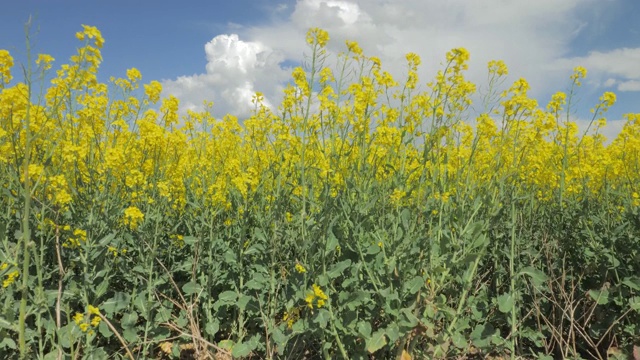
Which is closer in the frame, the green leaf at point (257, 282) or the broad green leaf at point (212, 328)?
the green leaf at point (257, 282)

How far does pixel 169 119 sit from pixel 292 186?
1541 millimetres

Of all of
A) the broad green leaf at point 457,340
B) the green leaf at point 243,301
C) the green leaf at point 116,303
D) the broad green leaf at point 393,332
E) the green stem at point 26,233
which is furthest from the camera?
the green leaf at point 243,301

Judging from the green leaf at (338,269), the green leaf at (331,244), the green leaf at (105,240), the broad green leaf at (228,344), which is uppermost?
the green leaf at (331,244)

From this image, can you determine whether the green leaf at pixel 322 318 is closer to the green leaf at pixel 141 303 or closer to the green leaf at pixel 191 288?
the green leaf at pixel 191 288

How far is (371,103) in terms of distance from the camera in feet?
9.12

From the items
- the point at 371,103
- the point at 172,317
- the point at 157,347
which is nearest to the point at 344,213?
the point at 371,103

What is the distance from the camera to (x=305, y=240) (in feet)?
7.68

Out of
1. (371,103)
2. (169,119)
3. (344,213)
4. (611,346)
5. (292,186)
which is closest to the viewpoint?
(344,213)

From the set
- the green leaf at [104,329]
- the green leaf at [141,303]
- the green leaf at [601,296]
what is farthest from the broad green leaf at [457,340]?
the green leaf at [104,329]

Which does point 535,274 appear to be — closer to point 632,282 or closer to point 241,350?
point 632,282

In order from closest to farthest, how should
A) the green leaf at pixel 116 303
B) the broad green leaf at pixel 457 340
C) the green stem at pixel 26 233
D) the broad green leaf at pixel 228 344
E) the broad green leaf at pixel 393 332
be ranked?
the green stem at pixel 26 233 → the broad green leaf at pixel 393 332 → the broad green leaf at pixel 457 340 → the green leaf at pixel 116 303 → the broad green leaf at pixel 228 344

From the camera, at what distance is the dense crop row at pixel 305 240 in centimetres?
238

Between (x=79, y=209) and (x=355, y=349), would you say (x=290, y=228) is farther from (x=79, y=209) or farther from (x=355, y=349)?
(x=79, y=209)

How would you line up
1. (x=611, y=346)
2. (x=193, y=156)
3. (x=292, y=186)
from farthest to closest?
1. (x=193, y=156)
2. (x=611, y=346)
3. (x=292, y=186)
